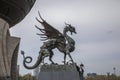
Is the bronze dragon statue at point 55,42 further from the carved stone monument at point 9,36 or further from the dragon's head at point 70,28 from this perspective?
the carved stone monument at point 9,36

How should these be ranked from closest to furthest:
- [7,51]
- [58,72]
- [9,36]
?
1. [58,72]
2. [7,51]
3. [9,36]

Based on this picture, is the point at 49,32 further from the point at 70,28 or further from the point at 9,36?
the point at 9,36

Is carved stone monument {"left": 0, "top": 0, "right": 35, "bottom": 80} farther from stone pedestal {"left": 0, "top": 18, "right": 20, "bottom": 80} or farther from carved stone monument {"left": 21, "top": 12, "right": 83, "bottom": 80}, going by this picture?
carved stone monument {"left": 21, "top": 12, "right": 83, "bottom": 80}

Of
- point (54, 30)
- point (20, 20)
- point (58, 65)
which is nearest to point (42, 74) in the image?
point (58, 65)

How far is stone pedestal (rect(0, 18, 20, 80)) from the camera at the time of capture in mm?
18541

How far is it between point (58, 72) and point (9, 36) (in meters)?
6.01

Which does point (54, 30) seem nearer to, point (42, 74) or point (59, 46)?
point (59, 46)

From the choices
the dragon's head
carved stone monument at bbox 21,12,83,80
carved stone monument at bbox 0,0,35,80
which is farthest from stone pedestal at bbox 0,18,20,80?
the dragon's head

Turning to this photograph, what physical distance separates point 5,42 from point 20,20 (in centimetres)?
608

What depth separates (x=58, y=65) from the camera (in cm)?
1530

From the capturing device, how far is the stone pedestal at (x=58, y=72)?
15172mm

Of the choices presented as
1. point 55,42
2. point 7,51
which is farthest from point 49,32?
point 7,51

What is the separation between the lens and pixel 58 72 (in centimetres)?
1520

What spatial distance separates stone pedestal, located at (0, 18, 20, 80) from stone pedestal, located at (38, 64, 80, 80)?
10.5 ft
